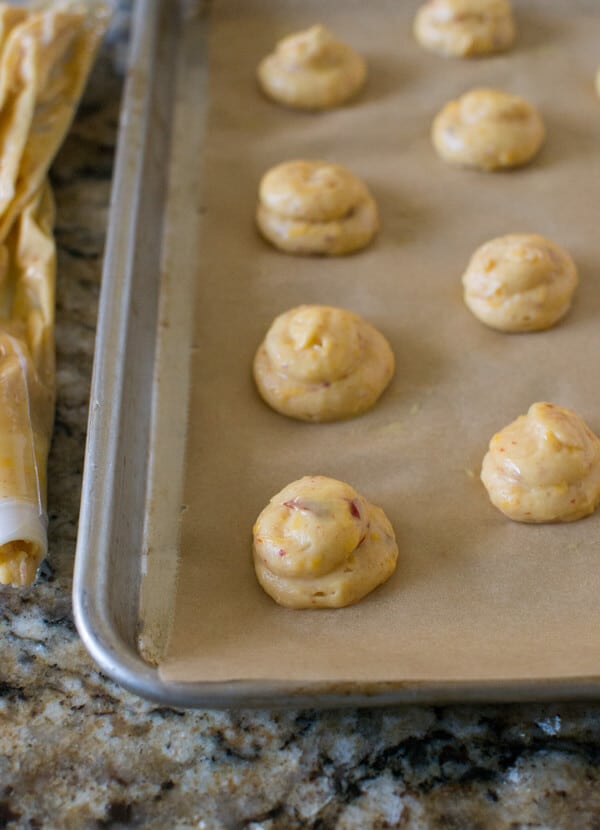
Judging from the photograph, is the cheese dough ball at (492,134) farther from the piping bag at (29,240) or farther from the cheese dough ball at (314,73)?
the piping bag at (29,240)

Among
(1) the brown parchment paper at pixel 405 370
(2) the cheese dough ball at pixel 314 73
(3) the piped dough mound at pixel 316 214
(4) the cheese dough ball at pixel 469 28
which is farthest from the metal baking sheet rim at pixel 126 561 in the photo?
(4) the cheese dough ball at pixel 469 28

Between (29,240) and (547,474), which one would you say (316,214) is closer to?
(29,240)

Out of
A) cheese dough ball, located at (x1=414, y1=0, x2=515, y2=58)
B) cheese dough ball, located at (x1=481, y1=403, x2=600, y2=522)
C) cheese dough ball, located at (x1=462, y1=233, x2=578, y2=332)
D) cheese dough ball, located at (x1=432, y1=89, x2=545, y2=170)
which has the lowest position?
cheese dough ball, located at (x1=481, y1=403, x2=600, y2=522)

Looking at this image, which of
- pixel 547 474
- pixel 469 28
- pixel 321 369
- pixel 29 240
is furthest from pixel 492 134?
pixel 29 240

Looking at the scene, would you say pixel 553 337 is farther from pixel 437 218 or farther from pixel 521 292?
pixel 437 218

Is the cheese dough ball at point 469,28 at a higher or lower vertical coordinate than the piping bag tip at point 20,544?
higher

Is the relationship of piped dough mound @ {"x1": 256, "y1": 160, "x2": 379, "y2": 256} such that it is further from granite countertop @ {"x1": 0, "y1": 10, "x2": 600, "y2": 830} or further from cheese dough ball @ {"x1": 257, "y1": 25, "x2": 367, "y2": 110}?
granite countertop @ {"x1": 0, "y1": 10, "x2": 600, "y2": 830}

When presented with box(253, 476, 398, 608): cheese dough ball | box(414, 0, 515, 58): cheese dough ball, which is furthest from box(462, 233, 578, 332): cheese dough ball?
box(414, 0, 515, 58): cheese dough ball
